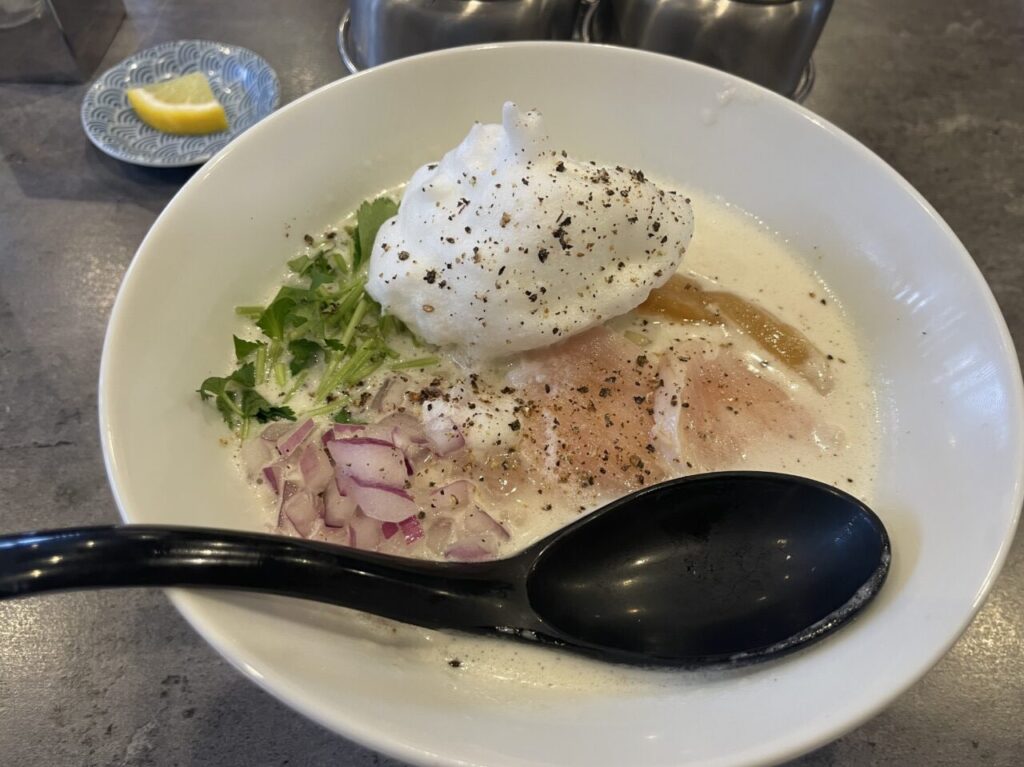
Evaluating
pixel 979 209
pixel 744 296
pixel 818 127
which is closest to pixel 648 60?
pixel 818 127

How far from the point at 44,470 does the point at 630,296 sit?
104 cm

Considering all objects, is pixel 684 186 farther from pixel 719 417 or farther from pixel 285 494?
pixel 285 494

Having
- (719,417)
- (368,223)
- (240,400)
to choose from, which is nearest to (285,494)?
(240,400)

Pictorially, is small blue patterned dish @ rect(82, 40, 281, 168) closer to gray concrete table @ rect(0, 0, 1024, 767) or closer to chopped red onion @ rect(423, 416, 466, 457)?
gray concrete table @ rect(0, 0, 1024, 767)

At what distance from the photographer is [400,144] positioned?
4.40 ft

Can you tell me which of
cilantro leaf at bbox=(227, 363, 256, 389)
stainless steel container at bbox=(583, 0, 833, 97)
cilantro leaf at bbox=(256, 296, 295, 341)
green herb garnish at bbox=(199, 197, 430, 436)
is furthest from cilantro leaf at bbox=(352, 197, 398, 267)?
stainless steel container at bbox=(583, 0, 833, 97)

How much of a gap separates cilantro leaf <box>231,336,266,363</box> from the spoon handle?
1.41 feet

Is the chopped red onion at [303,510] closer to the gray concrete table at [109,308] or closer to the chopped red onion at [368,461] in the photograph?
the chopped red onion at [368,461]

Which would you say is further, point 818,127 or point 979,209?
point 979,209

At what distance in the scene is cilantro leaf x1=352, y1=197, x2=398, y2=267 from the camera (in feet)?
4.06

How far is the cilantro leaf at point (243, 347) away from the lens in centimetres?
109

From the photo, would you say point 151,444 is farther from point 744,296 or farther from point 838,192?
point 838,192

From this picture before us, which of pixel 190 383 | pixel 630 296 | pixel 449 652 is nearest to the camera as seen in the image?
pixel 449 652

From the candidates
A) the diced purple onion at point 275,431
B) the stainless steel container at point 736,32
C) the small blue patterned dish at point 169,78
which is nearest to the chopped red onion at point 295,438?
Answer: the diced purple onion at point 275,431
